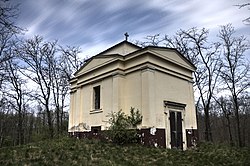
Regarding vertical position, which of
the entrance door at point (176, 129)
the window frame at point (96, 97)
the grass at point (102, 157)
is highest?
the window frame at point (96, 97)

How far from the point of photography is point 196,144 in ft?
57.1

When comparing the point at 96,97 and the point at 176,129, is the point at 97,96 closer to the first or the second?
the point at 96,97

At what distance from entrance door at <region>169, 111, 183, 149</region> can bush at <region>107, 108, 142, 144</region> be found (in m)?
2.41

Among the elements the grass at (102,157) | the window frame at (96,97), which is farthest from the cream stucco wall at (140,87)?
the grass at (102,157)

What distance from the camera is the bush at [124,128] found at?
14.3 m

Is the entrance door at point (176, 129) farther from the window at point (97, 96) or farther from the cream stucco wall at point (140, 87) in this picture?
the window at point (97, 96)

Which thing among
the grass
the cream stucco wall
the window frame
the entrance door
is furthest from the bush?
the window frame

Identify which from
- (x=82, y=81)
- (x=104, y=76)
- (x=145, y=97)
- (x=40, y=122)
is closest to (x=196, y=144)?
(x=145, y=97)

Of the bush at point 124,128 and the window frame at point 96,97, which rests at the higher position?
the window frame at point 96,97

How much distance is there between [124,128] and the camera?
14.5 metres

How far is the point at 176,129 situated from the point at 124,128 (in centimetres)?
374

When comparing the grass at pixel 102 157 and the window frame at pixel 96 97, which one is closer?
the grass at pixel 102 157

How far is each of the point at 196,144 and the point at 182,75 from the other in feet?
16.8

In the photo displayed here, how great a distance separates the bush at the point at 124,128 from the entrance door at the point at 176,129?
2.41 meters
